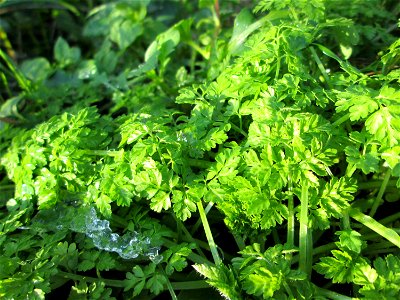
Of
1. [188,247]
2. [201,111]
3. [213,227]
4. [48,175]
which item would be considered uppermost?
[201,111]

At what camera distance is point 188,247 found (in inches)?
52.4

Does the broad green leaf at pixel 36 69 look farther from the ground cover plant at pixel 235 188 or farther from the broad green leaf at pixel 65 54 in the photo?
the ground cover plant at pixel 235 188

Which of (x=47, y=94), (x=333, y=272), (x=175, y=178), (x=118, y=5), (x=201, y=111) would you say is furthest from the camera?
(x=118, y=5)

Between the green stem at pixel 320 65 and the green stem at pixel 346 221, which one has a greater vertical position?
the green stem at pixel 320 65

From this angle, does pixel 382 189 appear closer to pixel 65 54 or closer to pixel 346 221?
pixel 346 221

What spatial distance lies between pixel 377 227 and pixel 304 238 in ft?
0.69

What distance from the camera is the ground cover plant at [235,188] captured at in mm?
1223

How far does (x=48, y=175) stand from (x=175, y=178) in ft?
1.43

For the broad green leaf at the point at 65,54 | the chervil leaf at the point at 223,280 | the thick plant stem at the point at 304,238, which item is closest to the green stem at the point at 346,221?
the thick plant stem at the point at 304,238

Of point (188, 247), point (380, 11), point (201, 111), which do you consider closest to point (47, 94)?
point (201, 111)

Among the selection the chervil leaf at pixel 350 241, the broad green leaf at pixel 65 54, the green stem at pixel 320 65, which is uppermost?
the green stem at pixel 320 65

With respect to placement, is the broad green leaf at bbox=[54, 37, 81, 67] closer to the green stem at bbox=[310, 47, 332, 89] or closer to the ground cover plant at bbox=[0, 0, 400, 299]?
the ground cover plant at bbox=[0, 0, 400, 299]

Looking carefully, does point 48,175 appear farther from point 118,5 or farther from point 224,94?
point 118,5

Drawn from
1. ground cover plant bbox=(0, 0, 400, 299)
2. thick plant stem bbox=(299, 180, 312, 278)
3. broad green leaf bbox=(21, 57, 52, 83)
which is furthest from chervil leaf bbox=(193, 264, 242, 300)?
broad green leaf bbox=(21, 57, 52, 83)
